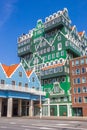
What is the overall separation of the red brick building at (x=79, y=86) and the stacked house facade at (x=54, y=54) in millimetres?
1656

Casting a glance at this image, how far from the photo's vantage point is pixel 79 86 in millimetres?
73688

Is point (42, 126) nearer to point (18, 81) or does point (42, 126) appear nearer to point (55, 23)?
point (18, 81)

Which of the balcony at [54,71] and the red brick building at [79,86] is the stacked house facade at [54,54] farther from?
the red brick building at [79,86]

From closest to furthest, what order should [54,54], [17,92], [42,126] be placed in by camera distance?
1. [42,126]
2. [17,92]
3. [54,54]

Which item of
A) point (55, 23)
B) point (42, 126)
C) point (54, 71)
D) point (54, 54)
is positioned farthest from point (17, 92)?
point (55, 23)

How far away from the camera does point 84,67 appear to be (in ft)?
241

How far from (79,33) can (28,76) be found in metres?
40.5

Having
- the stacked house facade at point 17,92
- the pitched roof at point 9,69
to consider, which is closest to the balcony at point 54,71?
the stacked house facade at point 17,92

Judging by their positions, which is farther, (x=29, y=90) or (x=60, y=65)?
(x=60, y=65)

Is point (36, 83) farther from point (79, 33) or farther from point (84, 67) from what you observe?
point (79, 33)

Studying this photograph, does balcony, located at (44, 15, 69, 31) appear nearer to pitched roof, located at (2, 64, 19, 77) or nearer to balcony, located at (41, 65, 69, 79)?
balcony, located at (41, 65, 69, 79)

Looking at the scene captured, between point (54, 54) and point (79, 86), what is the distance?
617 inches

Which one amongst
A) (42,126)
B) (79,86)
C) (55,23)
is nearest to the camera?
(42,126)

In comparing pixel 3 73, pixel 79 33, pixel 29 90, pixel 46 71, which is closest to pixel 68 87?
pixel 46 71
